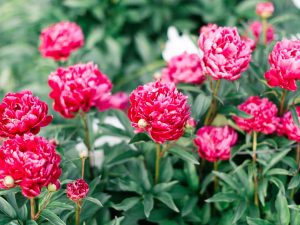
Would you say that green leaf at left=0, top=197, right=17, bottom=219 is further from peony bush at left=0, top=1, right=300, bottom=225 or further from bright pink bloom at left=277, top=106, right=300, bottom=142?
bright pink bloom at left=277, top=106, right=300, bottom=142

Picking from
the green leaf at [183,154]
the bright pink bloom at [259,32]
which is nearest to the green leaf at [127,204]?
the green leaf at [183,154]

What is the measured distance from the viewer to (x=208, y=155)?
1558 millimetres

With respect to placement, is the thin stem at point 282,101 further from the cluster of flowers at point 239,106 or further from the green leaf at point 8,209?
the green leaf at point 8,209

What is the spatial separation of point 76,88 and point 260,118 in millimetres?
512

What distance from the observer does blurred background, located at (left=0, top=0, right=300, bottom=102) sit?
2.98 m

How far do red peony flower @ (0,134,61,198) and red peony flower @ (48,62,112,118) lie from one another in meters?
0.32

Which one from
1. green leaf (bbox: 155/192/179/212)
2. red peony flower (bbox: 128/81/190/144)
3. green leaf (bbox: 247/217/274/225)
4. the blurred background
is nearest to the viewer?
red peony flower (bbox: 128/81/190/144)

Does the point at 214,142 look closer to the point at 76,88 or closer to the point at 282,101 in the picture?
the point at 282,101

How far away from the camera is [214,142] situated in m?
1.55

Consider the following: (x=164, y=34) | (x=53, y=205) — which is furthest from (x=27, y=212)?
(x=164, y=34)

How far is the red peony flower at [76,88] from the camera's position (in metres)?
Answer: 1.54

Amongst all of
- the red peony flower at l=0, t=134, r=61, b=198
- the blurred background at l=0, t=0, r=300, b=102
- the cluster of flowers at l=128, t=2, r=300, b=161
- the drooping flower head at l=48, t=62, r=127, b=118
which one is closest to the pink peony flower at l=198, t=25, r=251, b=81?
the cluster of flowers at l=128, t=2, r=300, b=161

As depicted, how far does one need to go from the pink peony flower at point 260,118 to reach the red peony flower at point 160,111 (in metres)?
0.27

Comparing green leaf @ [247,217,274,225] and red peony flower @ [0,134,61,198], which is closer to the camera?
red peony flower @ [0,134,61,198]
